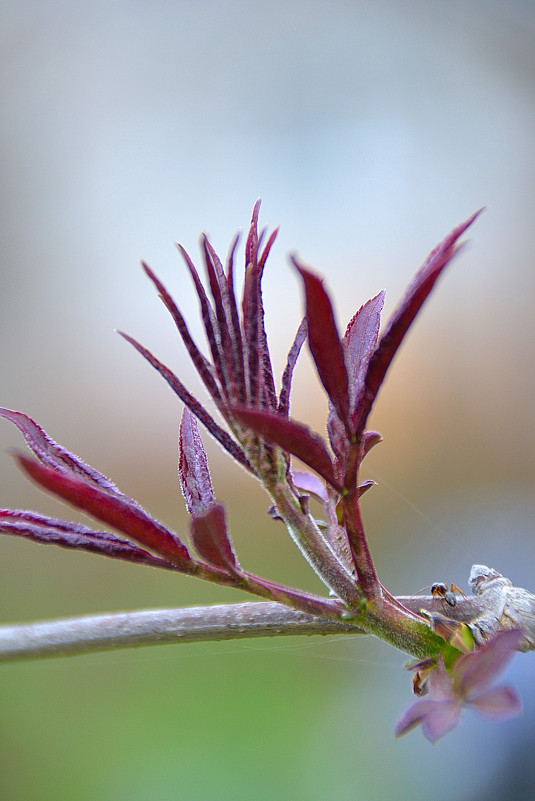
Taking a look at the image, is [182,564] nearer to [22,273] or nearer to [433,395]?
[433,395]

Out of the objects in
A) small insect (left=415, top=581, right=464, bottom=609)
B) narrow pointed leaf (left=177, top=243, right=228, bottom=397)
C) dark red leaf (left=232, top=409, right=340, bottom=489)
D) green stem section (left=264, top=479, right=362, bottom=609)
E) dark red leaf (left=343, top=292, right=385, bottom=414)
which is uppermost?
narrow pointed leaf (left=177, top=243, right=228, bottom=397)

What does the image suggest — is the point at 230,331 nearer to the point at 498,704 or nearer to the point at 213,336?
the point at 213,336

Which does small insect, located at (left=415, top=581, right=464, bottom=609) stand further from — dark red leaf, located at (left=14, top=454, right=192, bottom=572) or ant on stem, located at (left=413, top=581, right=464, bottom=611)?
dark red leaf, located at (left=14, top=454, right=192, bottom=572)

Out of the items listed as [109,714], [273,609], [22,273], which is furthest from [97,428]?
[273,609]

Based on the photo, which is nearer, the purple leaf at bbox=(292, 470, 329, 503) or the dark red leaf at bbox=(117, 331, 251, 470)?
the dark red leaf at bbox=(117, 331, 251, 470)

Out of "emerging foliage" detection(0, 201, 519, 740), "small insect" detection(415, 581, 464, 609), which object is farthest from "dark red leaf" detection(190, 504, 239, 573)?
"small insect" detection(415, 581, 464, 609)

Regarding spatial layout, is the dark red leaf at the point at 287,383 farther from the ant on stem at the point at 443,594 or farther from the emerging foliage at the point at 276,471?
the ant on stem at the point at 443,594

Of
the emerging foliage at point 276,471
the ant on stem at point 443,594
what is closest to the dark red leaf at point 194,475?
the emerging foliage at point 276,471
